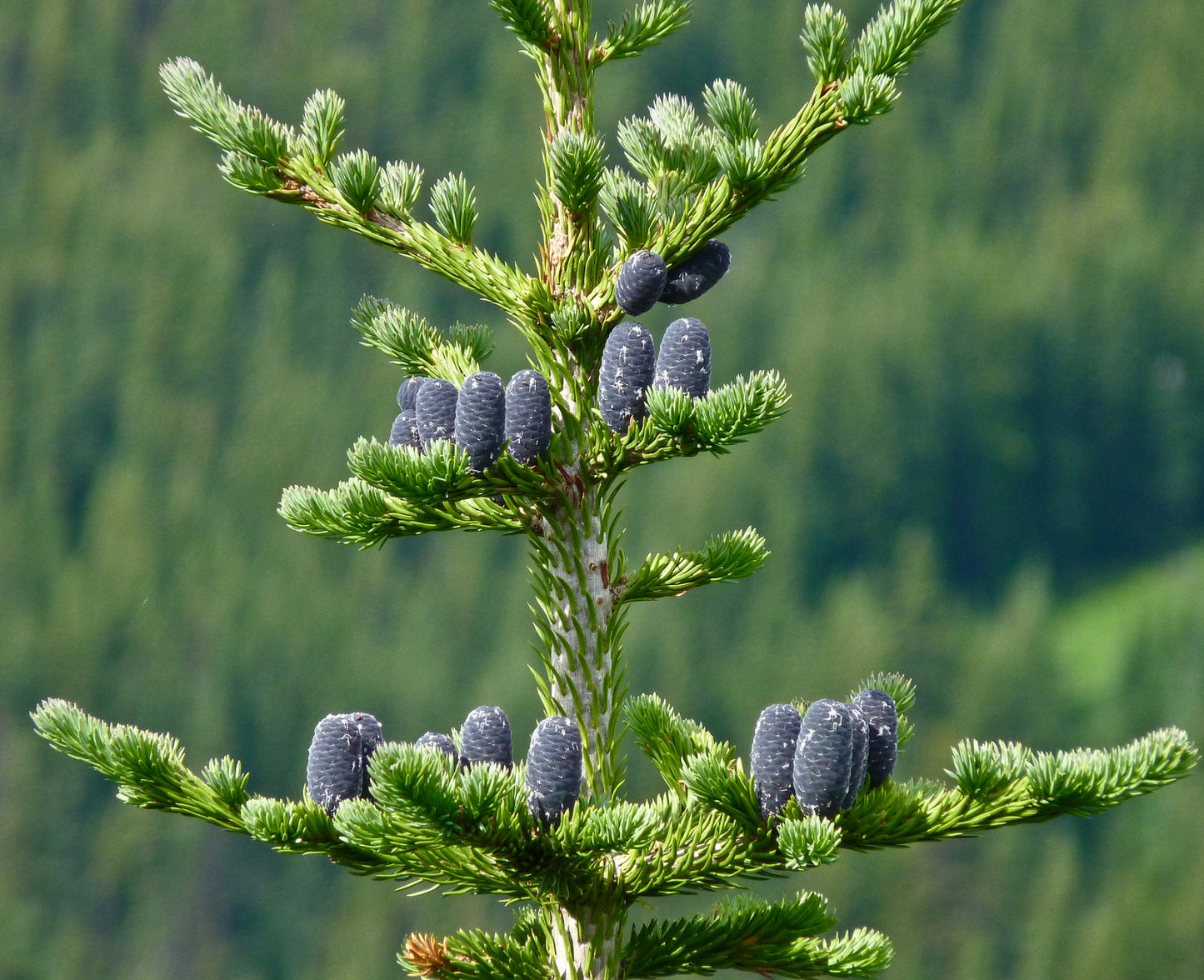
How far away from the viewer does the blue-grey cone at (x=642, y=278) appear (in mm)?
3514

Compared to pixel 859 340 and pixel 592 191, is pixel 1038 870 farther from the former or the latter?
pixel 592 191

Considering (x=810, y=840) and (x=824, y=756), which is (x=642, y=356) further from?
(x=810, y=840)

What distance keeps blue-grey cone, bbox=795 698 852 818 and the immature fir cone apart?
972 millimetres

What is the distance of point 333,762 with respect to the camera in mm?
3301

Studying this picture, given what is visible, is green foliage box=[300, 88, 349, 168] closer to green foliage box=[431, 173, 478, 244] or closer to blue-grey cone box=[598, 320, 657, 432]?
green foliage box=[431, 173, 478, 244]

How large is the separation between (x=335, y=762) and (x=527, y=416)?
0.93 meters

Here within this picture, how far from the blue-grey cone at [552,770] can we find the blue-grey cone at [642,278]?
41.7 inches

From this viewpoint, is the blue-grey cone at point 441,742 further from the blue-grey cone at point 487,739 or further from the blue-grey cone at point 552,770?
the blue-grey cone at point 552,770

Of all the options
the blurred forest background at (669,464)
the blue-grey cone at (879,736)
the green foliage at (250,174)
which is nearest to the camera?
the blue-grey cone at (879,736)

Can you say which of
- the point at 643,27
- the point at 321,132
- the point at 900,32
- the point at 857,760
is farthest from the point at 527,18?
the point at 857,760

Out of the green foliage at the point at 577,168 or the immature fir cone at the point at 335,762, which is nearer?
the immature fir cone at the point at 335,762

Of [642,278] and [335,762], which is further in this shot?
[642,278]

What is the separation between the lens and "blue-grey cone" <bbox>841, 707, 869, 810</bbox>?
317 centimetres

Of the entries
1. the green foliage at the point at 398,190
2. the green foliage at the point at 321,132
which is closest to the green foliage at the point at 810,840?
the green foliage at the point at 398,190
